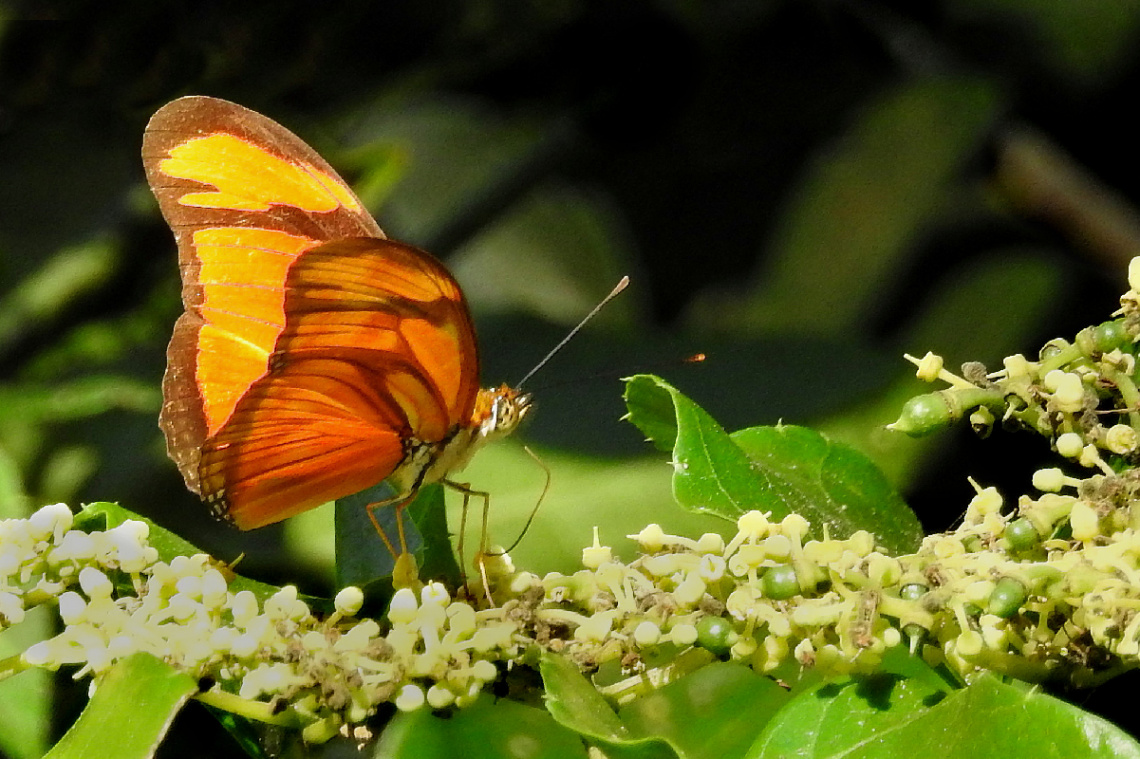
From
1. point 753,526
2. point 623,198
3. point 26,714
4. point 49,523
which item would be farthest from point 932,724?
point 623,198

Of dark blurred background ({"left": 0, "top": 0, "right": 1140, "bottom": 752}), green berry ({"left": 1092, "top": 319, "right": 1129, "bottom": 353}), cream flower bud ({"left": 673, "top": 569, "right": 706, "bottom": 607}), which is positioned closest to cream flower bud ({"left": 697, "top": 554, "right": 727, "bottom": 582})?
cream flower bud ({"left": 673, "top": 569, "right": 706, "bottom": 607})

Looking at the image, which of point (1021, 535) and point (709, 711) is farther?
point (709, 711)

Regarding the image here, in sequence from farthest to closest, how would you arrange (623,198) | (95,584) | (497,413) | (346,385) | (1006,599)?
1. (623,198)
2. (497,413)
3. (346,385)
4. (95,584)
5. (1006,599)

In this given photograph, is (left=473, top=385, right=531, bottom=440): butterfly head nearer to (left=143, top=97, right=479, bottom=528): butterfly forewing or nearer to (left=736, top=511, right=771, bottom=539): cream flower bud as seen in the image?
(left=143, top=97, right=479, bottom=528): butterfly forewing

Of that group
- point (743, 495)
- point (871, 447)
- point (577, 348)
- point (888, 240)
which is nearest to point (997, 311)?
point (888, 240)

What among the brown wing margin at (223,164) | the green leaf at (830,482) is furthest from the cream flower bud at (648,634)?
the brown wing margin at (223,164)

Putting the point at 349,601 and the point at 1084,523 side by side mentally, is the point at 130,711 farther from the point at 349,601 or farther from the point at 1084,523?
the point at 1084,523
